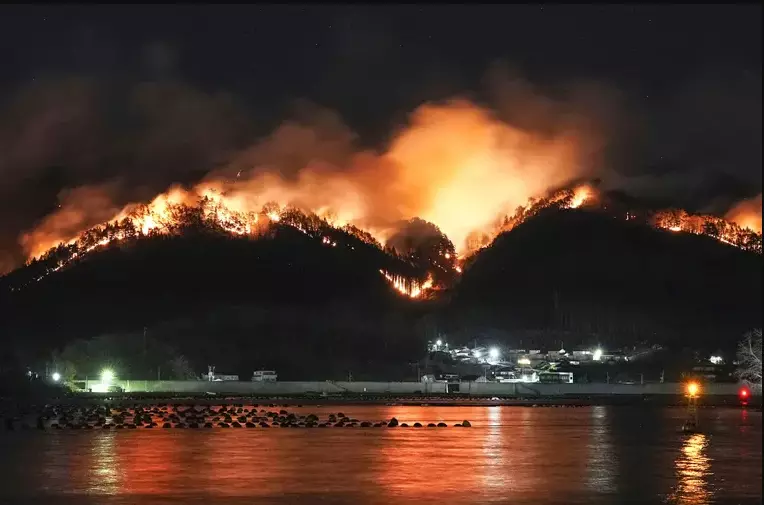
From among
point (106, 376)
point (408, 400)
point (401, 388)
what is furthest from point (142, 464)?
point (401, 388)

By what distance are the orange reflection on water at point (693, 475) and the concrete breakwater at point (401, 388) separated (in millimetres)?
73433

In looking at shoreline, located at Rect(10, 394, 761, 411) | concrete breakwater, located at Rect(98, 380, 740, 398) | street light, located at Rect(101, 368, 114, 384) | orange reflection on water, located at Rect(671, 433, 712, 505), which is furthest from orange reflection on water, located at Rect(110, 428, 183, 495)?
street light, located at Rect(101, 368, 114, 384)

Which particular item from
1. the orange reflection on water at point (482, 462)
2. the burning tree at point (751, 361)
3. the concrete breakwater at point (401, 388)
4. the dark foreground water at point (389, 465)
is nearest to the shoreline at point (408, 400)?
the burning tree at point (751, 361)

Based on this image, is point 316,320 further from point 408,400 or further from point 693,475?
point 693,475

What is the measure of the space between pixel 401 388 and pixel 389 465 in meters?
93.7

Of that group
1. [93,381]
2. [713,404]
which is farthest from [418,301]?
[713,404]

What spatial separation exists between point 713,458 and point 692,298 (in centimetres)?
15684

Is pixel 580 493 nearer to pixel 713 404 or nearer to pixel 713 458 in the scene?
pixel 713 458

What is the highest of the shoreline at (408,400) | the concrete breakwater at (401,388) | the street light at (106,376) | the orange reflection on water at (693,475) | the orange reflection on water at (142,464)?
the street light at (106,376)

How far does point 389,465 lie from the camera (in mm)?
43062

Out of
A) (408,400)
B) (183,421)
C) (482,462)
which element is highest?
(408,400)

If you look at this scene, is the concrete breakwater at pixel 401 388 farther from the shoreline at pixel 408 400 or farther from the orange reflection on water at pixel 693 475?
the orange reflection on water at pixel 693 475

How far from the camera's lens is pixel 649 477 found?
39250 millimetres

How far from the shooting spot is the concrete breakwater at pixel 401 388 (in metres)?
127
